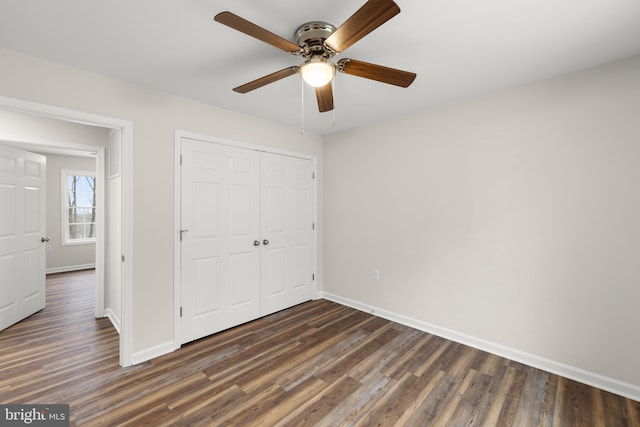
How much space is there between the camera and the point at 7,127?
9.56 ft

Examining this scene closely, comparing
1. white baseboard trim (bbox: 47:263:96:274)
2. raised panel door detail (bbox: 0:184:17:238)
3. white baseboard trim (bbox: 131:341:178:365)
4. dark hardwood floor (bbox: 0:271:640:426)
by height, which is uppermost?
raised panel door detail (bbox: 0:184:17:238)

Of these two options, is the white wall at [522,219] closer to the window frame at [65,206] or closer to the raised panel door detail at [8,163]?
the raised panel door detail at [8,163]

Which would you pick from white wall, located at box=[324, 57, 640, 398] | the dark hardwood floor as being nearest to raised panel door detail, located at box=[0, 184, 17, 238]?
the dark hardwood floor

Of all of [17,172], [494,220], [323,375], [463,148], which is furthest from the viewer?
[17,172]

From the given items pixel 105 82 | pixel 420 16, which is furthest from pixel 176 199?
pixel 420 16

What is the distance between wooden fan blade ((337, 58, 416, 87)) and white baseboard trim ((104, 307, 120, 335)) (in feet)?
11.0

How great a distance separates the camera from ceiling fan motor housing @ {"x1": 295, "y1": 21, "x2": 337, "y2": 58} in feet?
5.32

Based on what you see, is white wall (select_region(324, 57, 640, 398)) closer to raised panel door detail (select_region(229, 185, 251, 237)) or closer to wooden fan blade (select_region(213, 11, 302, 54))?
raised panel door detail (select_region(229, 185, 251, 237))

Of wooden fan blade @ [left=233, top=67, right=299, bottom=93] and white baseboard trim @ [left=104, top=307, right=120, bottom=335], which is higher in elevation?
wooden fan blade @ [left=233, top=67, right=299, bottom=93]

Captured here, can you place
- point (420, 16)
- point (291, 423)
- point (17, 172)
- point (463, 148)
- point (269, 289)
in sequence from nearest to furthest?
point (420, 16) < point (291, 423) < point (463, 148) < point (17, 172) < point (269, 289)

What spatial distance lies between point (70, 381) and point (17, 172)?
2.57 meters

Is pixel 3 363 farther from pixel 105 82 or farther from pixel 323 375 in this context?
pixel 323 375

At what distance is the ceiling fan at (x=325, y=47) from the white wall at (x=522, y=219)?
1435 millimetres

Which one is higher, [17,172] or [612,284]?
[17,172]
